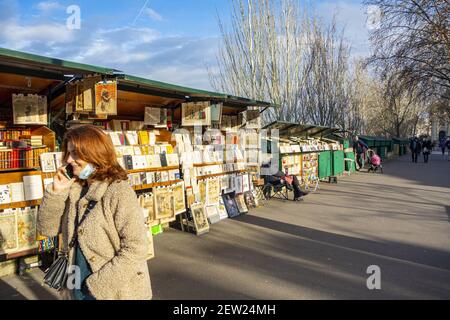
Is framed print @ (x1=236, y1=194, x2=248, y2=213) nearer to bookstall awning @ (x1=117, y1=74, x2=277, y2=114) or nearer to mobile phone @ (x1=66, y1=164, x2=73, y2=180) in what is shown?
bookstall awning @ (x1=117, y1=74, x2=277, y2=114)

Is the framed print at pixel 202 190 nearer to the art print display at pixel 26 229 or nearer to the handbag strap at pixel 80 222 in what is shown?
the art print display at pixel 26 229

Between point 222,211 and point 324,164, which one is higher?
point 324,164

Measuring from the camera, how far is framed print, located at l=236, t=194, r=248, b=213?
8.72 meters

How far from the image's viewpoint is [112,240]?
2.08 m

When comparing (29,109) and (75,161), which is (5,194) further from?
(75,161)

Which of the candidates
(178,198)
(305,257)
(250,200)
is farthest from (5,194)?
(250,200)

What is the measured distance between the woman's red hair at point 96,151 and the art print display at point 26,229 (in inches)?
130

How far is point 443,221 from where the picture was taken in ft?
26.3

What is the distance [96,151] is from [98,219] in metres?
0.39

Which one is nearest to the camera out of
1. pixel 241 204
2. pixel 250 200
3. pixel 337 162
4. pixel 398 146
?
pixel 241 204

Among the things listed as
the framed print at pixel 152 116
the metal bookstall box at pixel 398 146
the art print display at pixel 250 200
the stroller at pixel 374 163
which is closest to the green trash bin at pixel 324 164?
the art print display at pixel 250 200

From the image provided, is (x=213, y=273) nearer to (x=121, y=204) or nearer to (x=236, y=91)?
(x=121, y=204)

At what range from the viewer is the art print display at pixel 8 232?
15.2ft

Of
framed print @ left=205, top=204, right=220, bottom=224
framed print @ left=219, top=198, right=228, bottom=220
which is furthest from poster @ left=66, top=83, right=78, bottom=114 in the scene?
framed print @ left=219, top=198, right=228, bottom=220
